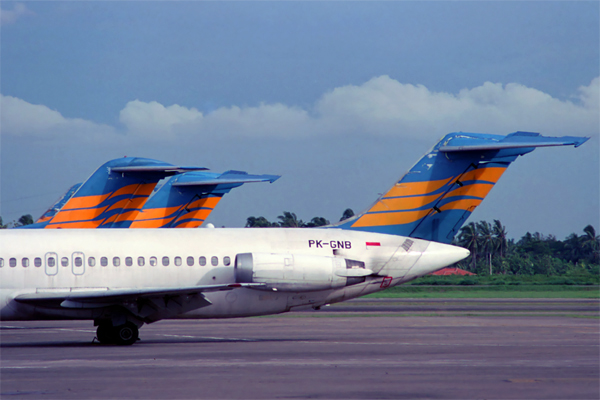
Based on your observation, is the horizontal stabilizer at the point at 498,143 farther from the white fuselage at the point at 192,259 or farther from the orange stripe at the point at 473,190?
the white fuselage at the point at 192,259

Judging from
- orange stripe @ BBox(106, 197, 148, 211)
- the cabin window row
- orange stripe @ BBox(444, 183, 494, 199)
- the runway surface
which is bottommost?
the runway surface

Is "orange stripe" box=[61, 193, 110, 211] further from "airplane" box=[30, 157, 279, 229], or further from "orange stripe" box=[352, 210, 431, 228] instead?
"orange stripe" box=[352, 210, 431, 228]

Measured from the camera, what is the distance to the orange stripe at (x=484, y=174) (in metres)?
24.2

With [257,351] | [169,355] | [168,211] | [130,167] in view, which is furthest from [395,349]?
[168,211]

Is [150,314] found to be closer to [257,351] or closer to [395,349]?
[257,351]

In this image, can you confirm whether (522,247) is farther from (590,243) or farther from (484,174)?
(484,174)

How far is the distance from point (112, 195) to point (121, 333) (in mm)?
9963

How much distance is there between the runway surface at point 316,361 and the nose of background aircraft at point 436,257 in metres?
2.12

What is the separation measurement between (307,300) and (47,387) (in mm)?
10518

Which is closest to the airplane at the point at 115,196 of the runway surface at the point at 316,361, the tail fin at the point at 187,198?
the tail fin at the point at 187,198

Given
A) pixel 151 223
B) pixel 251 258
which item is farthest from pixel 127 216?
pixel 251 258

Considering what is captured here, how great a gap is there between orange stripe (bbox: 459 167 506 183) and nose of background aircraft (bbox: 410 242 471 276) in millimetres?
2282

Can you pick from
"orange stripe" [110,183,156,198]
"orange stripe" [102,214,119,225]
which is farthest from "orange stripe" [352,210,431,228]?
"orange stripe" [102,214,119,225]

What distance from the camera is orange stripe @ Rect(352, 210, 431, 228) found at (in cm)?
2402
